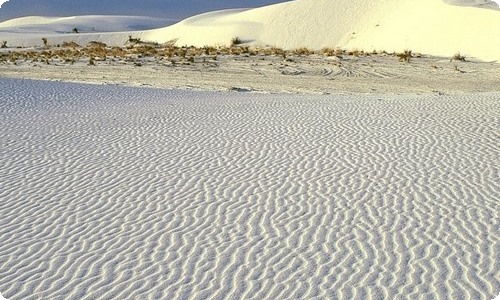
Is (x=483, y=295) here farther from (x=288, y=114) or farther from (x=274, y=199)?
(x=288, y=114)

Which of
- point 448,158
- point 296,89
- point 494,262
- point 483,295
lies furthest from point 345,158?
point 296,89

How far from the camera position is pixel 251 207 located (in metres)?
8.20

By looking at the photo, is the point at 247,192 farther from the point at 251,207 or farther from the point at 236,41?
the point at 236,41

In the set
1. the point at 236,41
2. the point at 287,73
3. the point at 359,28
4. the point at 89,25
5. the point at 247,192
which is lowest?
the point at 89,25

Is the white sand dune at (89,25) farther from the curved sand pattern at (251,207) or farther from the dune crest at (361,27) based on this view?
the curved sand pattern at (251,207)

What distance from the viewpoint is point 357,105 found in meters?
17.9

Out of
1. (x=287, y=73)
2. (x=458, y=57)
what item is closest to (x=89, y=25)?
(x=458, y=57)

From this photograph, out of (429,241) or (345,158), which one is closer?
(429,241)

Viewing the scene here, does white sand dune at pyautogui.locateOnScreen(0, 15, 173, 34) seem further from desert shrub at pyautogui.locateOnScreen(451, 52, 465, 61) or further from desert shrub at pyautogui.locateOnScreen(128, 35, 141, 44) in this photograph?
desert shrub at pyautogui.locateOnScreen(451, 52, 465, 61)

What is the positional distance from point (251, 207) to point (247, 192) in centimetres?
76

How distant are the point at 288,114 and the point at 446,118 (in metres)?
3.57

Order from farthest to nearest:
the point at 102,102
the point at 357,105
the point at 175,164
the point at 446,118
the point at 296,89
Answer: the point at 296,89, the point at 102,102, the point at 357,105, the point at 446,118, the point at 175,164

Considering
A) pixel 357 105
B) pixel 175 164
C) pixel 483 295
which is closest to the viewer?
pixel 483 295

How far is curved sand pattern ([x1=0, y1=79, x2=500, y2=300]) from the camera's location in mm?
5863
